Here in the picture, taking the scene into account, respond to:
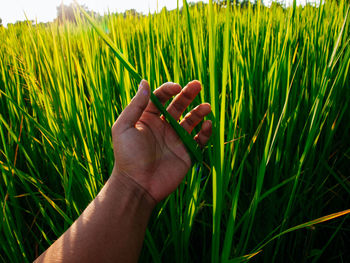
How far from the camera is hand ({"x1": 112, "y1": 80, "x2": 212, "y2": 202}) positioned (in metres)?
0.56

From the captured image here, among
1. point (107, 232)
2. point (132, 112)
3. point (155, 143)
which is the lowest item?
point (107, 232)

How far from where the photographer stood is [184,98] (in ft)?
2.10

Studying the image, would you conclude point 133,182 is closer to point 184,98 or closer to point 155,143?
point 155,143

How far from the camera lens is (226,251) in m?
0.43

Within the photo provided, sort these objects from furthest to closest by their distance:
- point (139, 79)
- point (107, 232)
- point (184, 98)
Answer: point (184, 98) < point (107, 232) < point (139, 79)

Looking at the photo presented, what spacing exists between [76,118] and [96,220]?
299 millimetres

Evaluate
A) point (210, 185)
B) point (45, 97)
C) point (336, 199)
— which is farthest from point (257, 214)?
point (45, 97)

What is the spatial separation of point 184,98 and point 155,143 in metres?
0.14

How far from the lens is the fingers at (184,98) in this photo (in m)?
0.55

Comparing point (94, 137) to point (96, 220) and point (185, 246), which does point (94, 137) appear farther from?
point (185, 246)

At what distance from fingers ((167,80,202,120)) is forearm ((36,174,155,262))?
0.24 meters

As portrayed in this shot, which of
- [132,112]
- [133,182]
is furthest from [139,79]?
[133,182]

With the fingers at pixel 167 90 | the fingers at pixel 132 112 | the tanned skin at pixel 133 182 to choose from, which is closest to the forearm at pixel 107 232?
the tanned skin at pixel 133 182

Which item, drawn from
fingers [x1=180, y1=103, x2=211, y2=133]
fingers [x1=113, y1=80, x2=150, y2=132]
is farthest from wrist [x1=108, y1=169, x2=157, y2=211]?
fingers [x1=180, y1=103, x2=211, y2=133]
